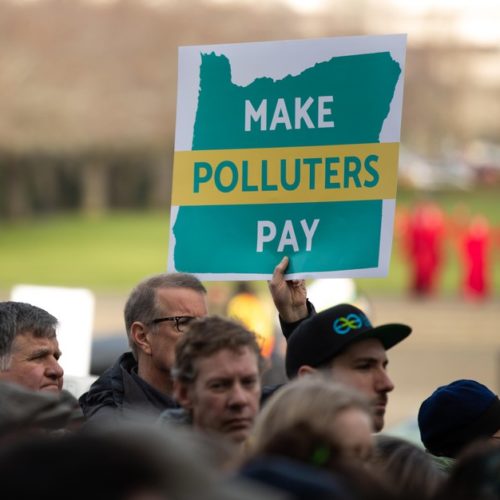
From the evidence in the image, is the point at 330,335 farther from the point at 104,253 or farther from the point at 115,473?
the point at 104,253

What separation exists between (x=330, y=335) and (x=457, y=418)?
47cm

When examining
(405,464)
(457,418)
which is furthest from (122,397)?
(405,464)

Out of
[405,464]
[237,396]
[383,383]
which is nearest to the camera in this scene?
[405,464]

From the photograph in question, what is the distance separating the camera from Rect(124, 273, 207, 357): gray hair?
16.4 ft

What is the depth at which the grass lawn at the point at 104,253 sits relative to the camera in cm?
3738

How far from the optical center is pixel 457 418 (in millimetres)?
4578

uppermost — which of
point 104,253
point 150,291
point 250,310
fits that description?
point 150,291

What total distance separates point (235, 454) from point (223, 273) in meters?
2.41

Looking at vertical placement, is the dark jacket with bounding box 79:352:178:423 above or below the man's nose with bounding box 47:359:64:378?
below

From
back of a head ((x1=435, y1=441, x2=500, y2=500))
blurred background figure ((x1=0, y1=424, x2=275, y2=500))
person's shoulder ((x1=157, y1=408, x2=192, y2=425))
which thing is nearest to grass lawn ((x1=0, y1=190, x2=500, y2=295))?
person's shoulder ((x1=157, y1=408, x2=192, y2=425))

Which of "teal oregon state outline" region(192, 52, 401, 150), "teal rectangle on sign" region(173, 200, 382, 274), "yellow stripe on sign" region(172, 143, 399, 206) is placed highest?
"teal oregon state outline" region(192, 52, 401, 150)

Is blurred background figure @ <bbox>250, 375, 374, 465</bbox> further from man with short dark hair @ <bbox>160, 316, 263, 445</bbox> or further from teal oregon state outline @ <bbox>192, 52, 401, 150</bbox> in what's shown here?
teal oregon state outline @ <bbox>192, 52, 401, 150</bbox>

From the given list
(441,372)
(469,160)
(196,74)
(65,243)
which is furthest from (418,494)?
(469,160)

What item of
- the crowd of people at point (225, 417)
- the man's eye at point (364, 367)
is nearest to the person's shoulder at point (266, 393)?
the crowd of people at point (225, 417)
